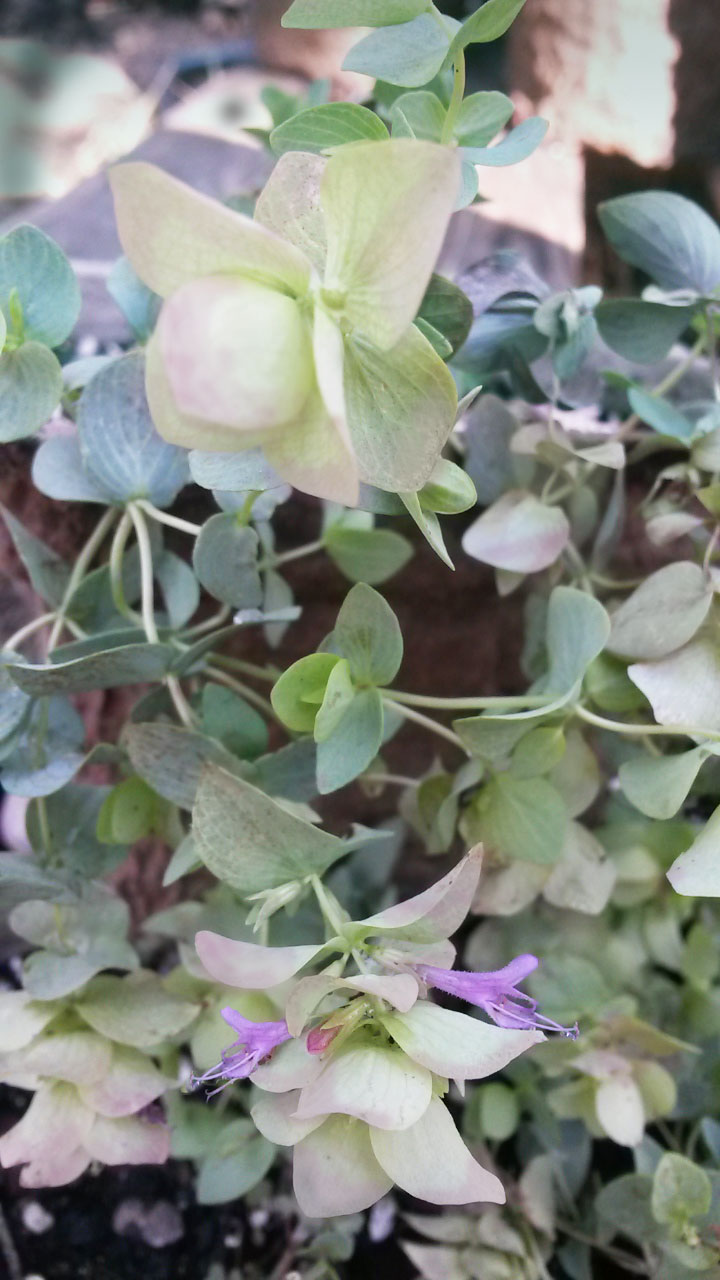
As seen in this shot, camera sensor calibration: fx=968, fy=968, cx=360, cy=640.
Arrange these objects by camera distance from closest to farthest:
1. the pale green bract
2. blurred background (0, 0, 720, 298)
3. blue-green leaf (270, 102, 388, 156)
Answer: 1. the pale green bract
2. blue-green leaf (270, 102, 388, 156)
3. blurred background (0, 0, 720, 298)

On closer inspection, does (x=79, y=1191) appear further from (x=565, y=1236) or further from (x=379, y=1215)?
(x=565, y=1236)

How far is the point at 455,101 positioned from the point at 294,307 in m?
0.17

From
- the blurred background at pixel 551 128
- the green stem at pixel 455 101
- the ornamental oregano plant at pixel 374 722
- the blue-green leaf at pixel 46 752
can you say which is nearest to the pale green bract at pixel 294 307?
the ornamental oregano plant at pixel 374 722

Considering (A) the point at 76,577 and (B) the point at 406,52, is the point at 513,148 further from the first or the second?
(A) the point at 76,577

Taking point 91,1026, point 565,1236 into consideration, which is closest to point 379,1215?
point 565,1236

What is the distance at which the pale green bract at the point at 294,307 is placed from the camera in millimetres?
238

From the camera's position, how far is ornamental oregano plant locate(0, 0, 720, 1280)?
270 millimetres

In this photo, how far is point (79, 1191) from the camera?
60 centimetres

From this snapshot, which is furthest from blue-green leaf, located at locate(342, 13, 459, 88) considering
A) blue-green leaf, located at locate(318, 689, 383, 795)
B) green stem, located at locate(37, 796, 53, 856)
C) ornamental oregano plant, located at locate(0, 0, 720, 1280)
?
green stem, located at locate(37, 796, 53, 856)

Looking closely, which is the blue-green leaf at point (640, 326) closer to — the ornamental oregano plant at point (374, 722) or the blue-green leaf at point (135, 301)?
the ornamental oregano plant at point (374, 722)

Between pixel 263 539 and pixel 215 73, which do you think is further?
pixel 215 73

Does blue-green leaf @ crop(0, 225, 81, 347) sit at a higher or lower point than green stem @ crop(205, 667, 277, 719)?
higher

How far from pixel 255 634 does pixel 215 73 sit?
3.44 feet

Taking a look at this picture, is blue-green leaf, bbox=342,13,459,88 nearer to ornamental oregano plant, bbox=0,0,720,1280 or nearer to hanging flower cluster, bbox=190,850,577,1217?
ornamental oregano plant, bbox=0,0,720,1280
